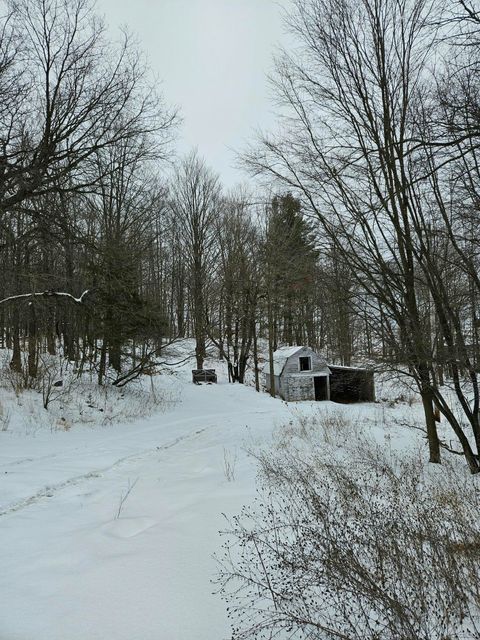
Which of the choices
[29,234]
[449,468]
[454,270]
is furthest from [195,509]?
[29,234]

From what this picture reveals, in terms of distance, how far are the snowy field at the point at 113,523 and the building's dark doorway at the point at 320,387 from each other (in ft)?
56.2

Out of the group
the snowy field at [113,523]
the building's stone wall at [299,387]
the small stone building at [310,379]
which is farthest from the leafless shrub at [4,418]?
the building's stone wall at [299,387]

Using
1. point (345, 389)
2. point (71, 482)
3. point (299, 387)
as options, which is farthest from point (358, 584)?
point (345, 389)

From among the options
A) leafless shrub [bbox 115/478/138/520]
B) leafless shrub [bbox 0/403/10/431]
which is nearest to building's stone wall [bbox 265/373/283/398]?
leafless shrub [bbox 0/403/10/431]

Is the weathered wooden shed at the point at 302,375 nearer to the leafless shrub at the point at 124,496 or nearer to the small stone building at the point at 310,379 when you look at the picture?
the small stone building at the point at 310,379

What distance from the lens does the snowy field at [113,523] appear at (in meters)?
2.98

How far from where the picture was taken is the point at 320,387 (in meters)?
28.9

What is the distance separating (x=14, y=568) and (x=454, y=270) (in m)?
7.24

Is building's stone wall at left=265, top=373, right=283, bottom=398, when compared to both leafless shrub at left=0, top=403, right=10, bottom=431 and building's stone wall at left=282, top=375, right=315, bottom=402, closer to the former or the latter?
building's stone wall at left=282, top=375, right=315, bottom=402

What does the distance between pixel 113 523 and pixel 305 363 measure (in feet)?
80.3

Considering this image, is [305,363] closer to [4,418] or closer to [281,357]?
[281,357]

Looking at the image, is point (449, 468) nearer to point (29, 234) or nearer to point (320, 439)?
point (320, 439)

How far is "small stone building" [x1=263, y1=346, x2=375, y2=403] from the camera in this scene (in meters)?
27.8

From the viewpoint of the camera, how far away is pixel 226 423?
13609 millimetres
